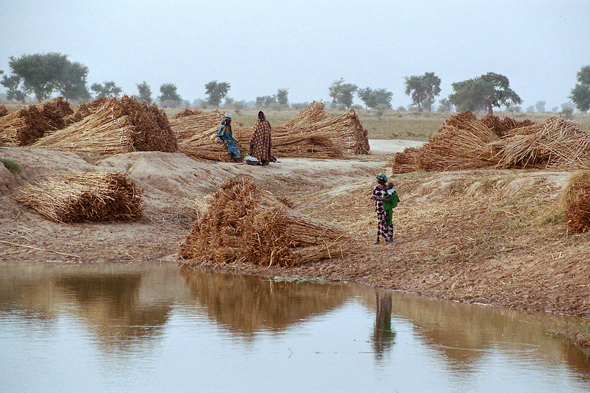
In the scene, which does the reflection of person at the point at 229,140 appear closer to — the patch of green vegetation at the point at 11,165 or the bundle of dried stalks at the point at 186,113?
the bundle of dried stalks at the point at 186,113

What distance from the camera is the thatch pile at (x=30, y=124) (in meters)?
16.7

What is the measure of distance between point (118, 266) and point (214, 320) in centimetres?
351

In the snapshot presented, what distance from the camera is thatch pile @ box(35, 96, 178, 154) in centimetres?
1586

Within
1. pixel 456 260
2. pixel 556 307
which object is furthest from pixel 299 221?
pixel 556 307

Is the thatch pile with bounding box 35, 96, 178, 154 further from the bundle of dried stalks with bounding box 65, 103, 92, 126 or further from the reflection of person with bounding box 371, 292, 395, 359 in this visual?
the reflection of person with bounding box 371, 292, 395, 359

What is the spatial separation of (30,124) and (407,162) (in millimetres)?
9256

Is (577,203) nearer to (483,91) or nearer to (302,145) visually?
(302,145)

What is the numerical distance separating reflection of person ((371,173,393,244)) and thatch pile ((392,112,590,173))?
408 centimetres

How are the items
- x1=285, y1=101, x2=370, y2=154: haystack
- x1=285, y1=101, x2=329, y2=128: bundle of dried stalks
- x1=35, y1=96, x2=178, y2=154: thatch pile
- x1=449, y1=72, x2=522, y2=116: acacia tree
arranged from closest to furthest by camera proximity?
x1=35, y1=96, x2=178, y2=154: thatch pile, x1=285, y1=101, x2=370, y2=154: haystack, x1=285, y1=101, x2=329, y2=128: bundle of dried stalks, x1=449, y1=72, x2=522, y2=116: acacia tree

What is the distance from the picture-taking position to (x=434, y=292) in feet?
25.9

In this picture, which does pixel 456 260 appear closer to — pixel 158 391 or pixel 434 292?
pixel 434 292

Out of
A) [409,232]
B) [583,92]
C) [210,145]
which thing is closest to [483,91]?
[583,92]

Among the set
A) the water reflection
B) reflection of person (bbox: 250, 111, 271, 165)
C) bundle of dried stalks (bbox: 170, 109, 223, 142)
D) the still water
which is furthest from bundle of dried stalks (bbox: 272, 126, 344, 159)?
the still water

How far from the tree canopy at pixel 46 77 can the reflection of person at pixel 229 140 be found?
128 feet
